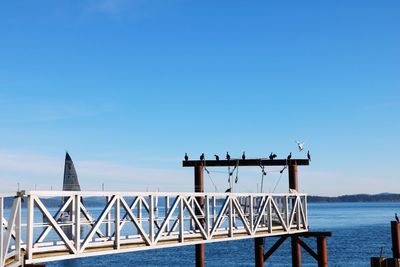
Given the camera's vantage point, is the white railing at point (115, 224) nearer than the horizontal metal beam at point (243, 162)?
Yes

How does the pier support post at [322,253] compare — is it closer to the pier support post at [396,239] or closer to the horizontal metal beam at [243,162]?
the pier support post at [396,239]

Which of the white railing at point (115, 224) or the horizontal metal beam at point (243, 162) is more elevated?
the horizontal metal beam at point (243, 162)

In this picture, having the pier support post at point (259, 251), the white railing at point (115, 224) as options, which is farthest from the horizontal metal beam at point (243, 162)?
the pier support post at point (259, 251)

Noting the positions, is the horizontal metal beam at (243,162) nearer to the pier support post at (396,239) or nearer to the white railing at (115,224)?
the white railing at (115,224)

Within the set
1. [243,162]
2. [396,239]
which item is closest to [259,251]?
[243,162]

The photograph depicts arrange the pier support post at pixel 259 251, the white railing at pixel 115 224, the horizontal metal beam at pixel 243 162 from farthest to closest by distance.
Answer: the horizontal metal beam at pixel 243 162
the pier support post at pixel 259 251
the white railing at pixel 115 224

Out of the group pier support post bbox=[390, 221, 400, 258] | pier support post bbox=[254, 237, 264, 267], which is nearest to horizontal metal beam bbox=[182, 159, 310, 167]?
pier support post bbox=[254, 237, 264, 267]

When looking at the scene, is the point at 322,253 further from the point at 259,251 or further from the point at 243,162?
the point at 243,162

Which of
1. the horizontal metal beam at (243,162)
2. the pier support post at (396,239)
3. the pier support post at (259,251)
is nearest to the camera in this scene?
the pier support post at (396,239)

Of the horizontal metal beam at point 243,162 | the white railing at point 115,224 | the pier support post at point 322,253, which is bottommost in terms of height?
the pier support post at point 322,253

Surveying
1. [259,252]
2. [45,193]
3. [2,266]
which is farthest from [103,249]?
[259,252]

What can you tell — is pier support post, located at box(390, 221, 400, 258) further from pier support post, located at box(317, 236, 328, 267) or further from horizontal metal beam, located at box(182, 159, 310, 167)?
horizontal metal beam, located at box(182, 159, 310, 167)

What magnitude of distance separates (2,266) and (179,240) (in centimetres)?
957

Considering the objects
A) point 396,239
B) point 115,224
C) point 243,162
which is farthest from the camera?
point 243,162
